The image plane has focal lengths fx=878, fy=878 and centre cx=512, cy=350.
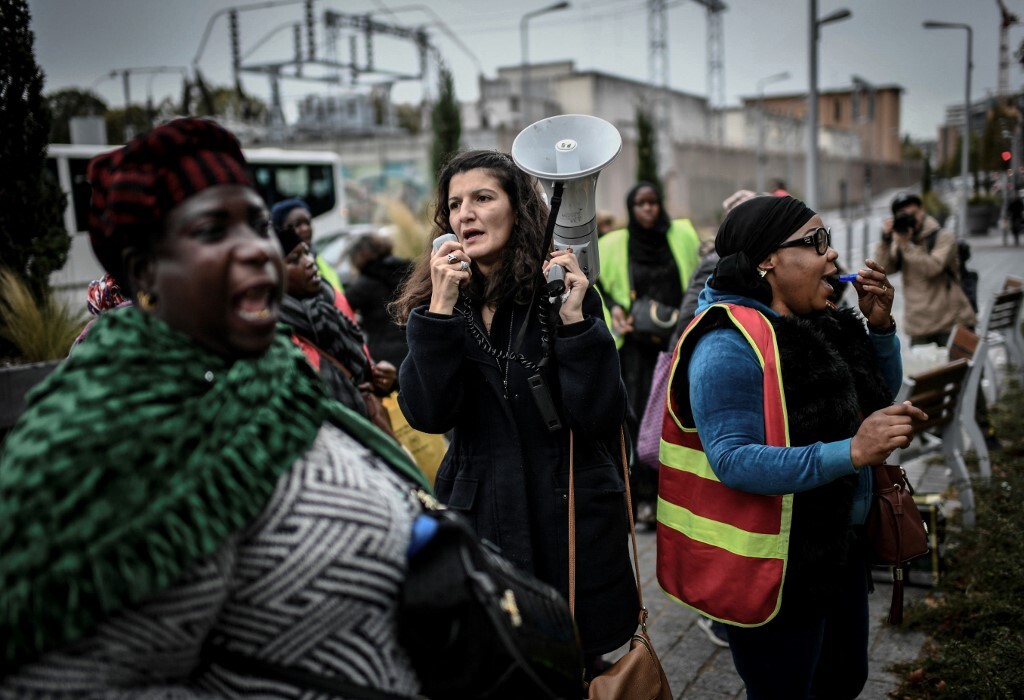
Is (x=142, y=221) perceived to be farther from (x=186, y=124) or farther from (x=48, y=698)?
(x=48, y=698)

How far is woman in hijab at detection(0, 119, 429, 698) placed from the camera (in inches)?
44.2

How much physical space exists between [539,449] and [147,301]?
1348 mm

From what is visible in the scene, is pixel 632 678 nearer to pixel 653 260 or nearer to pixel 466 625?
pixel 466 625

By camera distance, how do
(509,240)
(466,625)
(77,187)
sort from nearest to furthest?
(466,625) → (509,240) → (77,187)

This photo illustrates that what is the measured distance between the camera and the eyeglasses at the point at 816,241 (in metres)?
2.57

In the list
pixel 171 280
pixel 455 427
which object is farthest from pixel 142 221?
pixel 455 427

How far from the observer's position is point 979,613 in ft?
12.2

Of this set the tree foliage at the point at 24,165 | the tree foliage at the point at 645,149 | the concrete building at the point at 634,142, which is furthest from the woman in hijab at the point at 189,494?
the tree foliage at the point at 645,149

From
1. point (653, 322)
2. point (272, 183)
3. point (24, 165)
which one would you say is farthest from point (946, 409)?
point (272, 183)

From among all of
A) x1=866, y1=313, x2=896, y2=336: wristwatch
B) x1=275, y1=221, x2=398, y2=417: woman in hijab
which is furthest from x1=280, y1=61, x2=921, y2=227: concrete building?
x1=866, y1=313, x2=896, y2=336: wristwatch

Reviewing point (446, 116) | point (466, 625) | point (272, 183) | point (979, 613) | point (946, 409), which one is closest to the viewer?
point (466, 625)

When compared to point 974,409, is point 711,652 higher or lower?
lower

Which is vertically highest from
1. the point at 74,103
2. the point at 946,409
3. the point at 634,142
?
the point at 74,103

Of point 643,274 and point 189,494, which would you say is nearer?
point 189,494
